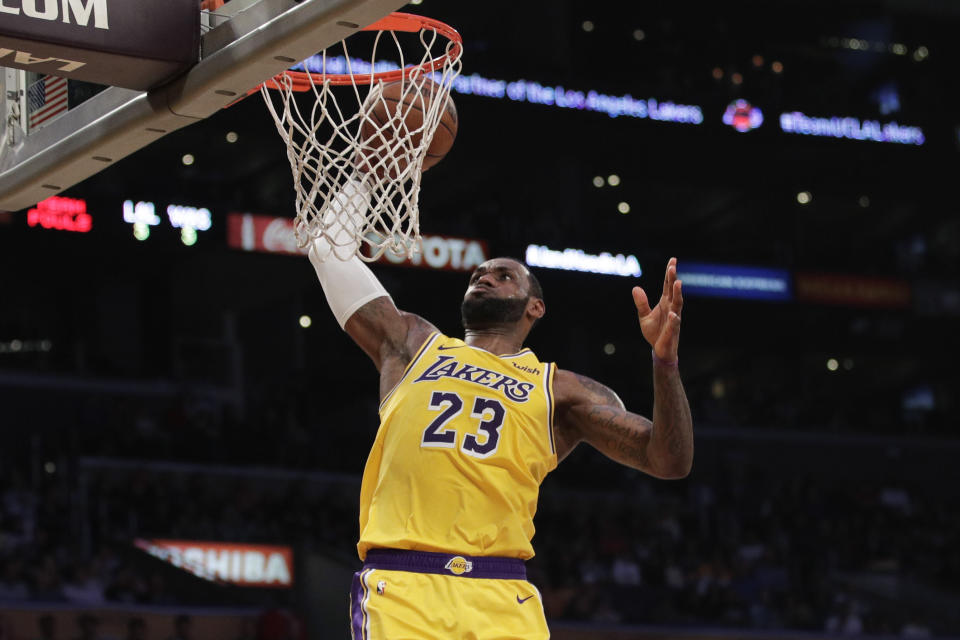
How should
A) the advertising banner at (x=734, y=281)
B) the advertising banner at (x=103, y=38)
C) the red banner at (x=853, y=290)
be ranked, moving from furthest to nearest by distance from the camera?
the red banner at (x=853, y=290)
the advertising banner at (x=734, y=281)
the advertising banner at (x=103, y=38)

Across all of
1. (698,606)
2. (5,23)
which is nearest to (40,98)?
(5,23)

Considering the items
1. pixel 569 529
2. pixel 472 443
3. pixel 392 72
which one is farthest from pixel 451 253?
pixel 472 443

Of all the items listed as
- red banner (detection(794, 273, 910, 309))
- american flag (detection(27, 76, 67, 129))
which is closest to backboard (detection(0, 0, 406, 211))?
american flag (detection(27, 76, 67, 129))

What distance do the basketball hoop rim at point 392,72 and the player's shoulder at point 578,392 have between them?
1.11 meters

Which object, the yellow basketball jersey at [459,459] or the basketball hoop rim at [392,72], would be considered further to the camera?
the basketball hoop rim at [392,72]

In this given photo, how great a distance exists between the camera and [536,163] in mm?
24344

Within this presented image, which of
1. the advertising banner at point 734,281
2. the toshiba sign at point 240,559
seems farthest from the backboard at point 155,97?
the advertising banner at point 734,281

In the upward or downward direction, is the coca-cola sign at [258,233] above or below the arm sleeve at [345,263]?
above

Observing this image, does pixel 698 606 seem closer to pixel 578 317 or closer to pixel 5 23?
pixel 578 317

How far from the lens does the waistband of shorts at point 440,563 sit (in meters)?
4.14

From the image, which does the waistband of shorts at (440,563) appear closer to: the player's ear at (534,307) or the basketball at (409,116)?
the player's ear at (534,307)

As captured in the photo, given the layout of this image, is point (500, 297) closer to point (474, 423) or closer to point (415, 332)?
point (415, 332)

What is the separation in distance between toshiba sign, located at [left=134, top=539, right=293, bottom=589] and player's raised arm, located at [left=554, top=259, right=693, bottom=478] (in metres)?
10.5

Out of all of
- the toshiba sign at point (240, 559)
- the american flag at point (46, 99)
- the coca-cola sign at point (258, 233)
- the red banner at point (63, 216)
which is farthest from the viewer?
the coca-cola sign at point (258, 233)
